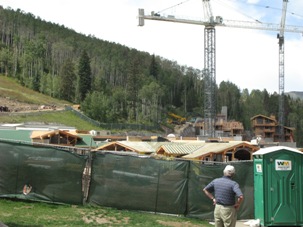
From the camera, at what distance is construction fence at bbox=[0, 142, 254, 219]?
1039 cm

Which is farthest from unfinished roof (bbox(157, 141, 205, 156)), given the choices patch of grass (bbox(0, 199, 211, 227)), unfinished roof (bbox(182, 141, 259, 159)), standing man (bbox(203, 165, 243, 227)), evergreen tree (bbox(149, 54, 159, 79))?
evergreen tree (bbox(149, 54, 159, 79))

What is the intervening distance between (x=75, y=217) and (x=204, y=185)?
348 centimetres

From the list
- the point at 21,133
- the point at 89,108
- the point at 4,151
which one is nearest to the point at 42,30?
the point at 89,108

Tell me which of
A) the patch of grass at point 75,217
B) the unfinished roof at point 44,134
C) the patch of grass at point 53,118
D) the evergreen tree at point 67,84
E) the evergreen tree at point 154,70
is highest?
the evergreen tree at point 154,70

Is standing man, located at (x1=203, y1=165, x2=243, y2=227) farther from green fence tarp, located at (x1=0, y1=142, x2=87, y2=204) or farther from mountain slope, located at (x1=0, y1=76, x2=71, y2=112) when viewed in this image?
mountain slope, located at (x1=0, y1=76, x2=71, y2=112)

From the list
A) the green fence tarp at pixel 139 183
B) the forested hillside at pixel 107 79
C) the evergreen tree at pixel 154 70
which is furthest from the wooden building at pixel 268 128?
the green fence tarp at pixel 139 183

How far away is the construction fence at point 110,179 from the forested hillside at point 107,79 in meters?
88.5

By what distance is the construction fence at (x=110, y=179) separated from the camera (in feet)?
34.1

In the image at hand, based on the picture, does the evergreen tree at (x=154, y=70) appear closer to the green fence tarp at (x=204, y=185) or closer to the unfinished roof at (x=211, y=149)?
the unfinished roof at (x=211, y=149)

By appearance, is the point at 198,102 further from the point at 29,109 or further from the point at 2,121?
the point at 2,121

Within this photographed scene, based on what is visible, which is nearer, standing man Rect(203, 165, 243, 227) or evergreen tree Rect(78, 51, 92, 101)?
standing man Rect(203, 165, 243, 227)

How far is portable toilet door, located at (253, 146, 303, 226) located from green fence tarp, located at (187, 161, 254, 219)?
158 cm

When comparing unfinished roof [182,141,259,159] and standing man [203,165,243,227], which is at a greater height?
standing man [203,165,243,227]

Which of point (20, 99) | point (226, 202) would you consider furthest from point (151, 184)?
point (20, 99)
